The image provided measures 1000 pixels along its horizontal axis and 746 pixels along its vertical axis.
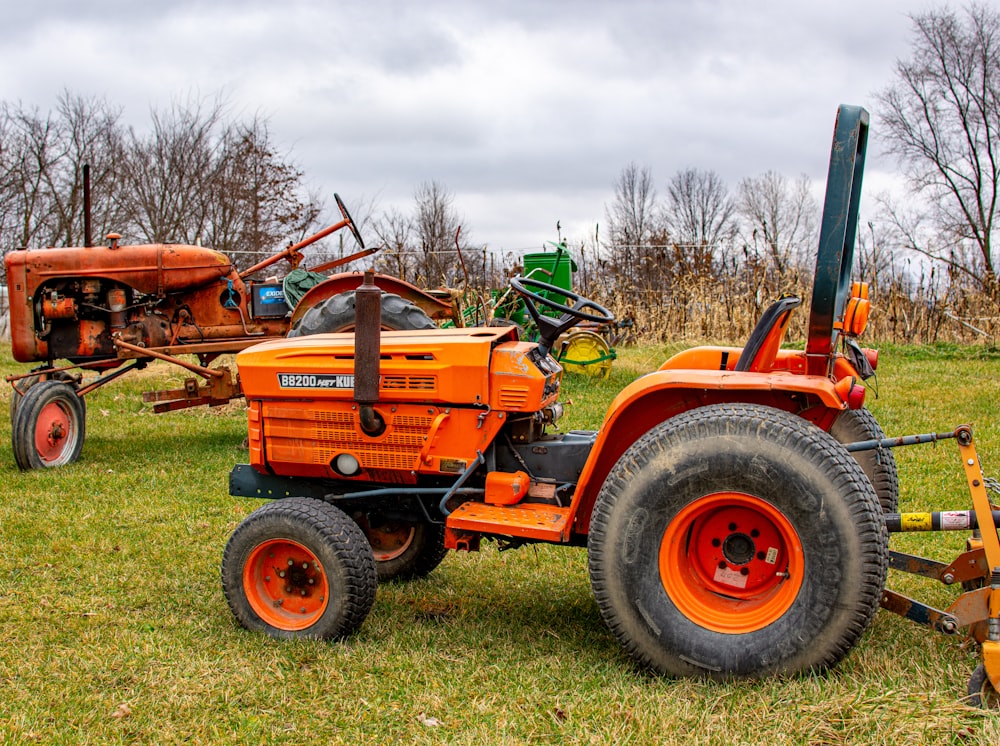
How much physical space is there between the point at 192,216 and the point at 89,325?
1391 centimetres

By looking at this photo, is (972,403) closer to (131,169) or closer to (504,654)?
(504,654)

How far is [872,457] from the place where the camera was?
3760 mm

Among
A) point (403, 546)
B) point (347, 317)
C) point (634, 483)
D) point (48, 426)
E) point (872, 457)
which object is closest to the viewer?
point (634, 483)

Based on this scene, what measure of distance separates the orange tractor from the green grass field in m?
0.17

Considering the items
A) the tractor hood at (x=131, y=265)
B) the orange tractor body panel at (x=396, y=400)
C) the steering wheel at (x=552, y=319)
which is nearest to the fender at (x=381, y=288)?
the tractor hood at (x=131, y=265)

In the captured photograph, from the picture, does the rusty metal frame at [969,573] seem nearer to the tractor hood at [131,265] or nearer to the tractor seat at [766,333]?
the tractor seat at [766,333]

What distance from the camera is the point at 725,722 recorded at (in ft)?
8.77

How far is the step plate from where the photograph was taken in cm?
330

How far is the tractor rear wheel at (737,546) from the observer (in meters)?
2.79

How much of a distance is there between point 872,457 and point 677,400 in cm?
102

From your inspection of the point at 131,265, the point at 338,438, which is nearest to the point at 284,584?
the point at 338,438

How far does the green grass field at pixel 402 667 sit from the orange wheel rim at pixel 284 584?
0.39 ft

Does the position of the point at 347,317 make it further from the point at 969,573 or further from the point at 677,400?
the point at 969,573

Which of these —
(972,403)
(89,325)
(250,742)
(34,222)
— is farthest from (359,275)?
(34,222)
